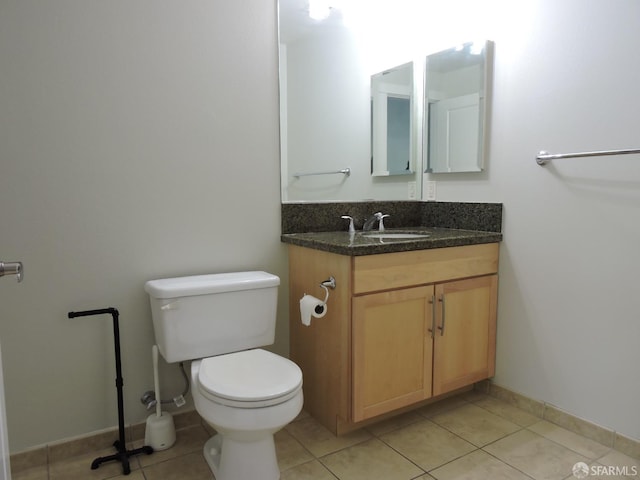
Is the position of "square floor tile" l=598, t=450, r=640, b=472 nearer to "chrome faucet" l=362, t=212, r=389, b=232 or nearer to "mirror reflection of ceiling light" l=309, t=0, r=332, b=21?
"chrome faucet" l=362, t=212, r=389, b=232

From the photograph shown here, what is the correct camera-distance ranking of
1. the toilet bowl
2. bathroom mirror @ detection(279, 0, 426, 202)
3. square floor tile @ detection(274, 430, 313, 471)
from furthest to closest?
bathroom mirror @ detection(279, 0, 426, 202) → square floor tile @ detection(274, 430, 313, 471) → the toilet bowl

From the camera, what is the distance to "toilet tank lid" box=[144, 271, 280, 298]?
5.96 feet

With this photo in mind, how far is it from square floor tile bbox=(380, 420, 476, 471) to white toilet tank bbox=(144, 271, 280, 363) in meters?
0.72

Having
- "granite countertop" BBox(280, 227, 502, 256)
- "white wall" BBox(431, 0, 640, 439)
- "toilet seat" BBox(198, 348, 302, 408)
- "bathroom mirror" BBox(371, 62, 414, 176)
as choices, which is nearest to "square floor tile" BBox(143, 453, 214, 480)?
"toilet seat" BBox(198, 348, 302, 408)

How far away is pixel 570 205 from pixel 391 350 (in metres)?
1.00

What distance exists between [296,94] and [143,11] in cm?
77

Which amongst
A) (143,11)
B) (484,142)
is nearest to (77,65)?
(143,11)

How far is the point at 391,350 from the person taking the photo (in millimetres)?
2023

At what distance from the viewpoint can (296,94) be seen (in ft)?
7.66

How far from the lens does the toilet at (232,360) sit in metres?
1.55

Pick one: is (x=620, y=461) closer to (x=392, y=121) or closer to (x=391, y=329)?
(x=391, y=329)

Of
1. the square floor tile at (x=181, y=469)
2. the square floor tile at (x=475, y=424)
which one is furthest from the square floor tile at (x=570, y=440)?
the square floor tile at (x=181, y=469)

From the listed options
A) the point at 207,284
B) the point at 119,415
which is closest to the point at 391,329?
the point at 207,284

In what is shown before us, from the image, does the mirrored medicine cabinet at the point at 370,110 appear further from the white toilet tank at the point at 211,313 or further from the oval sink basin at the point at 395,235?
the white toilet tank at the point at 211,313
